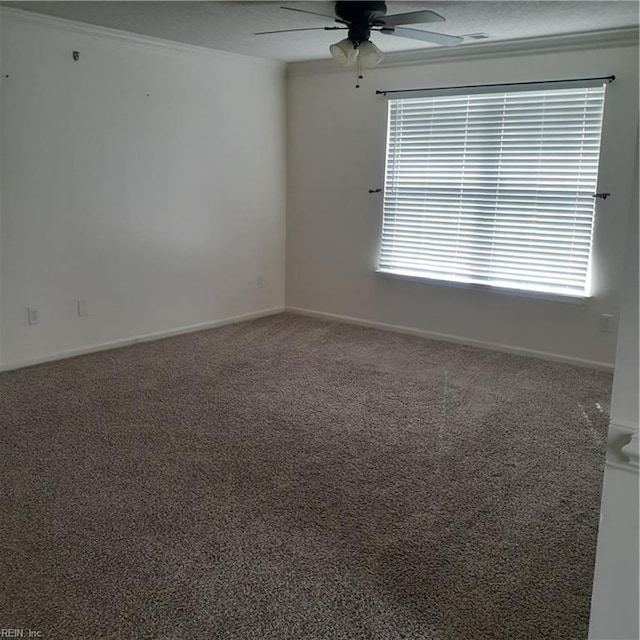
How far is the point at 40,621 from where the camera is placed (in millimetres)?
1890

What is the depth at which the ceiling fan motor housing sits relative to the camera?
3443mm

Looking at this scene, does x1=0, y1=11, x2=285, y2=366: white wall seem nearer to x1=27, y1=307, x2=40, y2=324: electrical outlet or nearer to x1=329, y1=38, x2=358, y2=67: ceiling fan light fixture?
x1=27, y1=307, x2=40, y2=324: electrical outlet

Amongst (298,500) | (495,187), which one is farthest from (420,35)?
(298,500)

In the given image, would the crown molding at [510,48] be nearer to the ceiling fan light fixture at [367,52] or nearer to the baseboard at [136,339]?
the ceiling fan light fixture at [367,52]

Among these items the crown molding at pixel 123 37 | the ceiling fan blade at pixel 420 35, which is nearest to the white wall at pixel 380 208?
the crown molding at pixel 123 37

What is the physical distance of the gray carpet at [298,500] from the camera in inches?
77.3

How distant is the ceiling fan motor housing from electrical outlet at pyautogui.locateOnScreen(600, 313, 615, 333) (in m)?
2.61

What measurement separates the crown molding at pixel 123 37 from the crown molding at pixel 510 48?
0.67 metres

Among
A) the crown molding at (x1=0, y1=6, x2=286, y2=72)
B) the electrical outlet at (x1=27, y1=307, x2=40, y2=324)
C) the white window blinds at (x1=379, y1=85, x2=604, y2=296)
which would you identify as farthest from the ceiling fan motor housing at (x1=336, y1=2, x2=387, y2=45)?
the electrical outlet at (x1=27, y1=307, x2=40, y2=324)

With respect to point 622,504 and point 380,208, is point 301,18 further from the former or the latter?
point 622,504

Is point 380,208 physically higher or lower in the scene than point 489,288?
higher

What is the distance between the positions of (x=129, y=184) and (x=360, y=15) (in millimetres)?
2245

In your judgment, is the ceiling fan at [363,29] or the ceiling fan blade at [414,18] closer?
the ceiling fan blade at [414,18]

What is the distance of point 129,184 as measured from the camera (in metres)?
4.75
